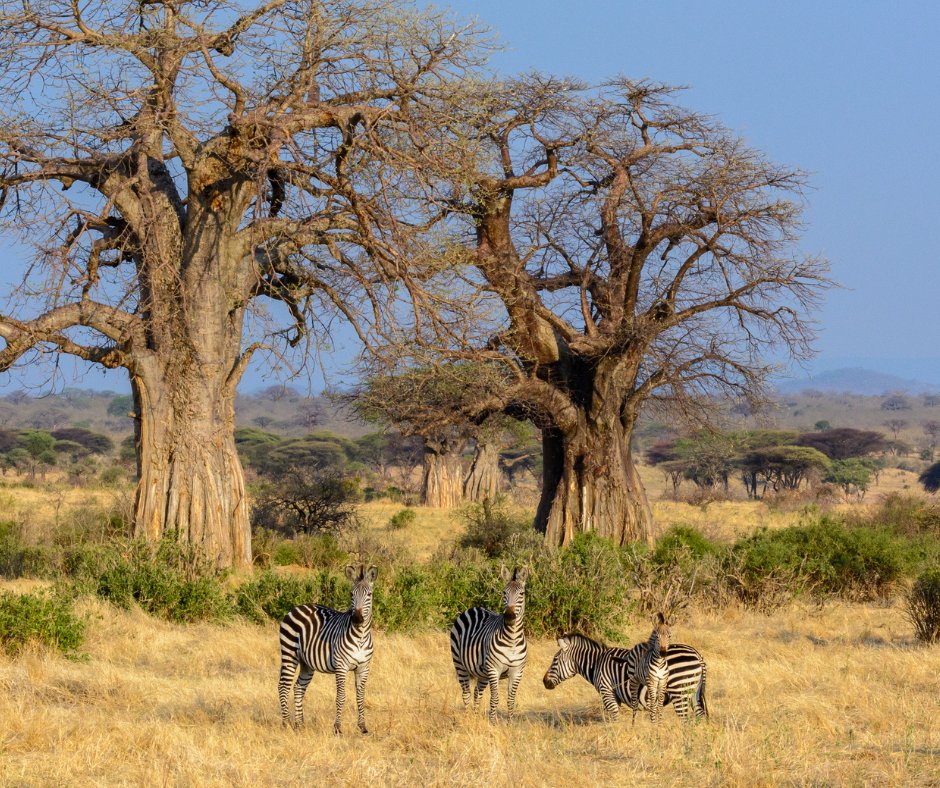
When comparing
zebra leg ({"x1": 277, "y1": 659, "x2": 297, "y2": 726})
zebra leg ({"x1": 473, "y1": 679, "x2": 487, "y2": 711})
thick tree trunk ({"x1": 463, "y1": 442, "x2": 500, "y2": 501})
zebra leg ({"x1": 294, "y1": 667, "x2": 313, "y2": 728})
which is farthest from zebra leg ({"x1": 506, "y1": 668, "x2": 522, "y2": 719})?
thick tree trunk ({"x1": 463, "y1": 442, "x2": 500, "y2": 501})

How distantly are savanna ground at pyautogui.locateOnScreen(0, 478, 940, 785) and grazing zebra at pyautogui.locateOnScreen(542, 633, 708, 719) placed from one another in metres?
0.17

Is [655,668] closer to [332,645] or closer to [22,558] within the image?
[332,645]

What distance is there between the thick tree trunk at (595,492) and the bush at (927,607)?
6.73 meters

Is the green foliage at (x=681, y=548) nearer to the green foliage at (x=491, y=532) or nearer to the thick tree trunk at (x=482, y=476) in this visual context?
the green foliage at (x=491, y=532)

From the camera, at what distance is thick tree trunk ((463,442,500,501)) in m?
37.8

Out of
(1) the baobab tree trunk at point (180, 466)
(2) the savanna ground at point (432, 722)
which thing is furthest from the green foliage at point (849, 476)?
(2) the savanna ground at point (432, 722)

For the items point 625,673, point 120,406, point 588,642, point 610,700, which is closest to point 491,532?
point 588,642

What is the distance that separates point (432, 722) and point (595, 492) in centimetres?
1135

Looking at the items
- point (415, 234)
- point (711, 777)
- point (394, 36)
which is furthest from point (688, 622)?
point (394, 36)

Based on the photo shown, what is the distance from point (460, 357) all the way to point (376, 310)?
1.73 m

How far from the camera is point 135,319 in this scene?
1412cm

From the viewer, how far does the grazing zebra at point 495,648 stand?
7.10 metres

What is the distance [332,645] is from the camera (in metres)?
7.08

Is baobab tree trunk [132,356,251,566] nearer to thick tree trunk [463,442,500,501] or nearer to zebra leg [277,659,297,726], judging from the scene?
zebra leg [277,659,297,726]
